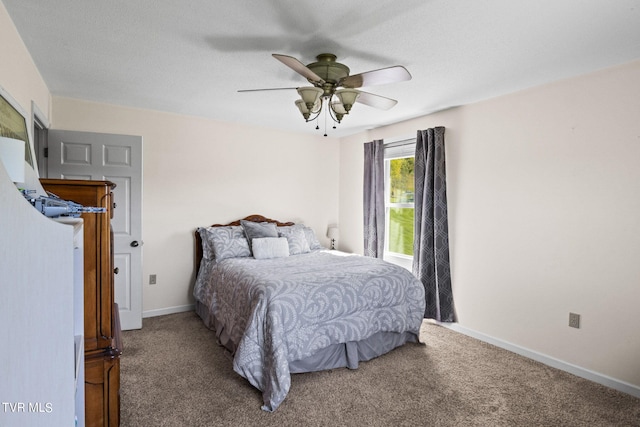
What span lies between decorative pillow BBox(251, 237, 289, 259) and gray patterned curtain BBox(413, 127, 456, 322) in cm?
151

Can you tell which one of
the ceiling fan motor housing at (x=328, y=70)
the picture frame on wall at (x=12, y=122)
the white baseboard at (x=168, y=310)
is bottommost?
the white baseboard at (x=168, y=310)

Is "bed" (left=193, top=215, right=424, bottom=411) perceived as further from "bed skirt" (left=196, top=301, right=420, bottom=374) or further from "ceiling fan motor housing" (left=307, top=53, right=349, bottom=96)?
"ceiling fan motor housing" (left=307, top=53, right=349, bottom=96)

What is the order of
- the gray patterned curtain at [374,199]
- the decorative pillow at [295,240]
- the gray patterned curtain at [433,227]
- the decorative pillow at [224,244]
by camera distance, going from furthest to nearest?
the gray patterned curtain at [374,199] < the decorative pillow at [295,240] < the decorative pillow at [224,244] < the gray patterned curtain at [433,227]

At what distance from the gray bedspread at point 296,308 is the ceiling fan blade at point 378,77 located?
4.84 feet

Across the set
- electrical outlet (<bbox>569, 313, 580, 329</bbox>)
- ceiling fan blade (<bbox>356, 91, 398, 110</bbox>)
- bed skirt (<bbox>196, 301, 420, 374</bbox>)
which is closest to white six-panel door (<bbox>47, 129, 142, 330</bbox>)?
bed skirt (<bbox>196, 301, 420, 374</bbox>)

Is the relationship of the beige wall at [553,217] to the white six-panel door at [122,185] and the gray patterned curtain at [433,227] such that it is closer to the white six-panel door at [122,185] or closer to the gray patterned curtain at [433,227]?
the gray patterned curtain at [433,227]

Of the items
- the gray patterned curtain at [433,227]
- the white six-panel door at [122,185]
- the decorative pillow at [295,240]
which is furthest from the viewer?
the decorative pillow at [295,240]

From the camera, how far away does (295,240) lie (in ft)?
14.1

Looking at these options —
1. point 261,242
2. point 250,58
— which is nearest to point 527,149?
point 250,58

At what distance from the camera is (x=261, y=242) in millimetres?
3922

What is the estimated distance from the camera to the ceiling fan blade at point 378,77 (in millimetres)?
2053

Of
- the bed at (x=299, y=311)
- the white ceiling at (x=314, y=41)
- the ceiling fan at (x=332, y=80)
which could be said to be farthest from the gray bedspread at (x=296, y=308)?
the white ceiling at (x=314, y=41)

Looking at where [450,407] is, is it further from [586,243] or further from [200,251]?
[200,251]

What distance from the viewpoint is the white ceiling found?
6.03ft
